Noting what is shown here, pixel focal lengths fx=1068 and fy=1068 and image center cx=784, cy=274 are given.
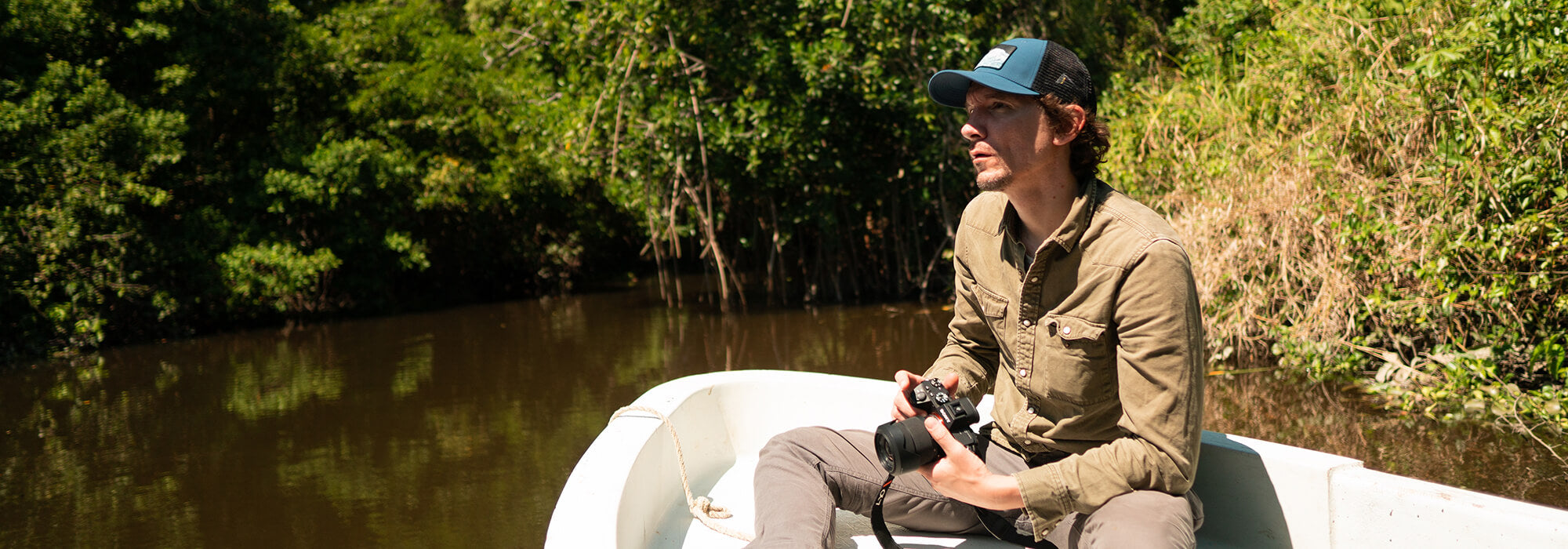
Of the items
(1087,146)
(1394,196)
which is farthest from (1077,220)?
(1394,196)

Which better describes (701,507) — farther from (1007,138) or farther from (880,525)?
(1007,138)

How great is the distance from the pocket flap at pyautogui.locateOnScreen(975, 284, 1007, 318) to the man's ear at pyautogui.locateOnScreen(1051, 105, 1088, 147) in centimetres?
38

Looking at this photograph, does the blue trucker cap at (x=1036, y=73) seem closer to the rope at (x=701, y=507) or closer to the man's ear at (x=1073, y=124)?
the man's ear at (x=1073, y=124)

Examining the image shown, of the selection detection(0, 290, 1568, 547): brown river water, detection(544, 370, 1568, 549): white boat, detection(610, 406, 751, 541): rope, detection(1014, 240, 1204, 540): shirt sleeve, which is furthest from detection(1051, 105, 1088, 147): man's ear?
detection(0, 290, 1568, 547): brown river water

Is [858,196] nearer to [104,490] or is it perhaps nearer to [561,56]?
[561,56]

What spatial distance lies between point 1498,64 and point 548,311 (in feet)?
29.7

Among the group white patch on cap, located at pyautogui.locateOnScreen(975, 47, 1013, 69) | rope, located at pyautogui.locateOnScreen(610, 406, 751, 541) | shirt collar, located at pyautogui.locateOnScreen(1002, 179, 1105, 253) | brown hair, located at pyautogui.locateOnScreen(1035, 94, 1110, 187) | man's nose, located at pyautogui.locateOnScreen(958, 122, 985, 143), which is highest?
white patch on cap, located at pyautogui.locateOnScreen(975, 47, 1013, 69)

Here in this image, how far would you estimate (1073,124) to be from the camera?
208cm

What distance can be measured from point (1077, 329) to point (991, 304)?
1.01 feet

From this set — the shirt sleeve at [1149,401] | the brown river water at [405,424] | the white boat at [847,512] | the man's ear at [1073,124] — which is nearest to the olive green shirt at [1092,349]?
the shirt sleeve at [1149,401]

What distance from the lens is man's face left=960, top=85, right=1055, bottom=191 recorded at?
2074 millimetres

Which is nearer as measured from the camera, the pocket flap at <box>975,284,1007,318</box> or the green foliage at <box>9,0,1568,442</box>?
the pocket flap at <box>975,284,1007,318</box>

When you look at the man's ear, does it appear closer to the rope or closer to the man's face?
the man's face

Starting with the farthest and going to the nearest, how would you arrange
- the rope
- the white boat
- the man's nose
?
the rope → the man's nose → the white boat
